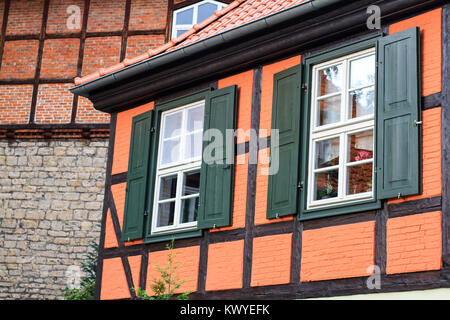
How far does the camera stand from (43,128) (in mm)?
16750

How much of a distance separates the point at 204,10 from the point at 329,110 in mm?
9140

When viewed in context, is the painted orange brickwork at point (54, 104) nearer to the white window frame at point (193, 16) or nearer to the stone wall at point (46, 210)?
the stone wall at point (46, 210)

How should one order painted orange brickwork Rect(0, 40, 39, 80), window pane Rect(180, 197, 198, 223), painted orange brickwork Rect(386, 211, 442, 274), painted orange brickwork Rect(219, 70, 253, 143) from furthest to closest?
painted orange brickwork Rect(0, 40, 39, 80) < window pane Rect(180, 197, 198, 223) < painted orange brickwork Rect(219, 70, 253, 143) < painted orange brickwork Rect(386, 211, 442, 274)

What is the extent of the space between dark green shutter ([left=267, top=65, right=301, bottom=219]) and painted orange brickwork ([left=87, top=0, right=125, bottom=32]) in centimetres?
892

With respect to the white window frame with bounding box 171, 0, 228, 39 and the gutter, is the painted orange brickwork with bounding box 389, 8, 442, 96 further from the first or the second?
the white window frame with bounding box 171, 0, 228, 39

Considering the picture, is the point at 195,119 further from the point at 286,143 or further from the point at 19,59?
the point at 19,59

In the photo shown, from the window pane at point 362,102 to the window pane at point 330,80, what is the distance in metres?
0.21

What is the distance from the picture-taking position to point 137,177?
999 cm

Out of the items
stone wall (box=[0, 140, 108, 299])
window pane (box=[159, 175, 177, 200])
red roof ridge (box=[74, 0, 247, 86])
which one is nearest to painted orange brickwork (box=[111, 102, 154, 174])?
red roof ridge (box=[74, 0, 247, 86])

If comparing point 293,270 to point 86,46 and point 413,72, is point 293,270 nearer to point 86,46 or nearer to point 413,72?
point 413,72

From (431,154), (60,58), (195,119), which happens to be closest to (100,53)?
(60,58)

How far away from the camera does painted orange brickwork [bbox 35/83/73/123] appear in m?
16.7

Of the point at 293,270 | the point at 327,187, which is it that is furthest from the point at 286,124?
the point at 293,270

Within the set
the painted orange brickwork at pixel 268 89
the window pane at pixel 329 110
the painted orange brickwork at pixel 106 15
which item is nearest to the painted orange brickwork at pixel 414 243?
the window pane at pixel 329 110
